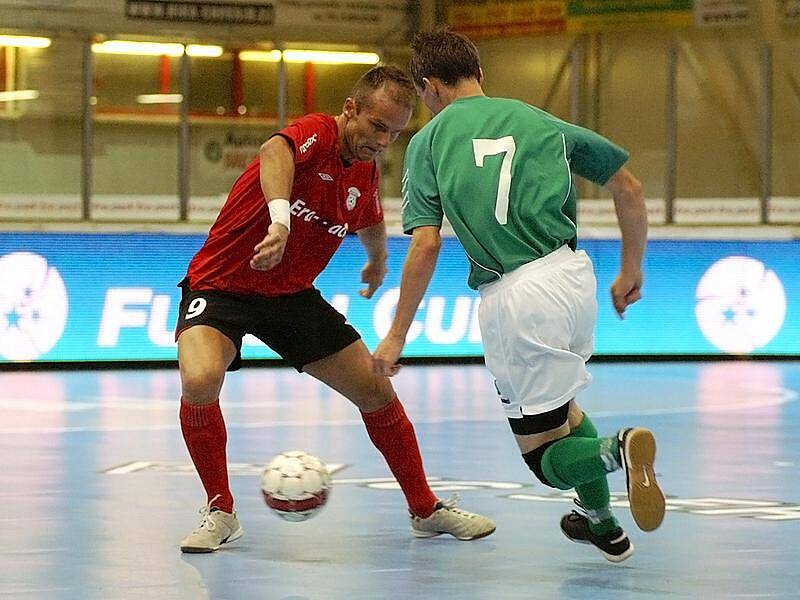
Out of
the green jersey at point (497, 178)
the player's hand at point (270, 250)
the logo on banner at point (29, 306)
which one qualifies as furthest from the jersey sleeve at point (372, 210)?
the logo on banner at point (29, 306)

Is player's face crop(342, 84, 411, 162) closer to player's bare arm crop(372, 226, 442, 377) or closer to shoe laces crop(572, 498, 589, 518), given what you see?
player's bare arm crop(372, 226, 442, 377)

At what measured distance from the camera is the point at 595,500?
239 inches

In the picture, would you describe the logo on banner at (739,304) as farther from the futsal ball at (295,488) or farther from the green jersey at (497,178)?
the green jersey at (497,178)

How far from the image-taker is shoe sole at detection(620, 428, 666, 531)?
18.5 feet

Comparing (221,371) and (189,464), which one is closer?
(221,371)

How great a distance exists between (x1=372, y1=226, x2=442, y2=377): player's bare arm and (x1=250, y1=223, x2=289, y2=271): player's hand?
0.53 meters

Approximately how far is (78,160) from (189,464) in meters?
9.42

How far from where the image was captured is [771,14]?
759 inches

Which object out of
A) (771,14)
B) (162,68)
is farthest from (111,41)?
(771,14)

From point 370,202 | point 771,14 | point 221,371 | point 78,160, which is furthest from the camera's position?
point 771,14

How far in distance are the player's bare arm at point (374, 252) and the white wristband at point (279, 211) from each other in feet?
3.07

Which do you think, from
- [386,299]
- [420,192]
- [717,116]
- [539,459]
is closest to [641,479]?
[539,459]

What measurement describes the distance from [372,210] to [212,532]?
1.50m

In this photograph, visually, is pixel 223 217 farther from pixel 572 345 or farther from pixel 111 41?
pixel 111 41
